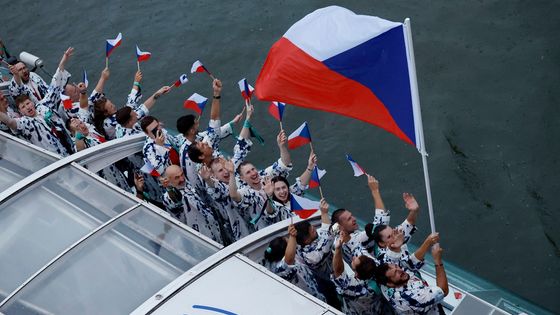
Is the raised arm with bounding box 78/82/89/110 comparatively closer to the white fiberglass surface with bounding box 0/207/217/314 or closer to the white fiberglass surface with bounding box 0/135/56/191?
the white fiberglass surface with bounding box 0/135/56/191

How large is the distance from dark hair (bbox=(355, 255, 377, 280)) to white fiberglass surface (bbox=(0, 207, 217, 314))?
1.27 m

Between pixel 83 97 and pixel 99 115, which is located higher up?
pixel 83 97

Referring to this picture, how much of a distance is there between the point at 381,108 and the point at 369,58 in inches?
18.9

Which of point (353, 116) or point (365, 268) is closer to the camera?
point (365, 268)

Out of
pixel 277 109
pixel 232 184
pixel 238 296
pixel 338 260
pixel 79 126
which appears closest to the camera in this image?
pixel 238 296

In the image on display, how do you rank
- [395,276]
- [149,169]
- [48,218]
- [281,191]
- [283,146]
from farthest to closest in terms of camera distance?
1. [149,169]
2. [283,146]
3. [281,191]
4. [48,218]
5. [395,276]

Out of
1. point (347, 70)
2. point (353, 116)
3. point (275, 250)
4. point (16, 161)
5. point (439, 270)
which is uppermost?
point (347, 70)

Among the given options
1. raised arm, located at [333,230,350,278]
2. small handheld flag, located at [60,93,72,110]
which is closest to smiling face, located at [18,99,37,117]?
small handheld flag, located at [60,93,72,110]

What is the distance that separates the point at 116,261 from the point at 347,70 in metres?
2.67

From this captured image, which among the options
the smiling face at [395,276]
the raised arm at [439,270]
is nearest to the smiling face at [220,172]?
the smiling face at [395,276]

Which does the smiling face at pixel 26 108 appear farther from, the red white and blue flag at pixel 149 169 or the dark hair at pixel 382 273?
the dark hair at pixel 382 273

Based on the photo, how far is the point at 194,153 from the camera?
804 cm

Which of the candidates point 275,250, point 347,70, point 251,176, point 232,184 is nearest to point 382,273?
point 275,250

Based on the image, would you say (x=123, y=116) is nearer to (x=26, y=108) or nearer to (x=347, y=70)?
(x=26, y=108)
